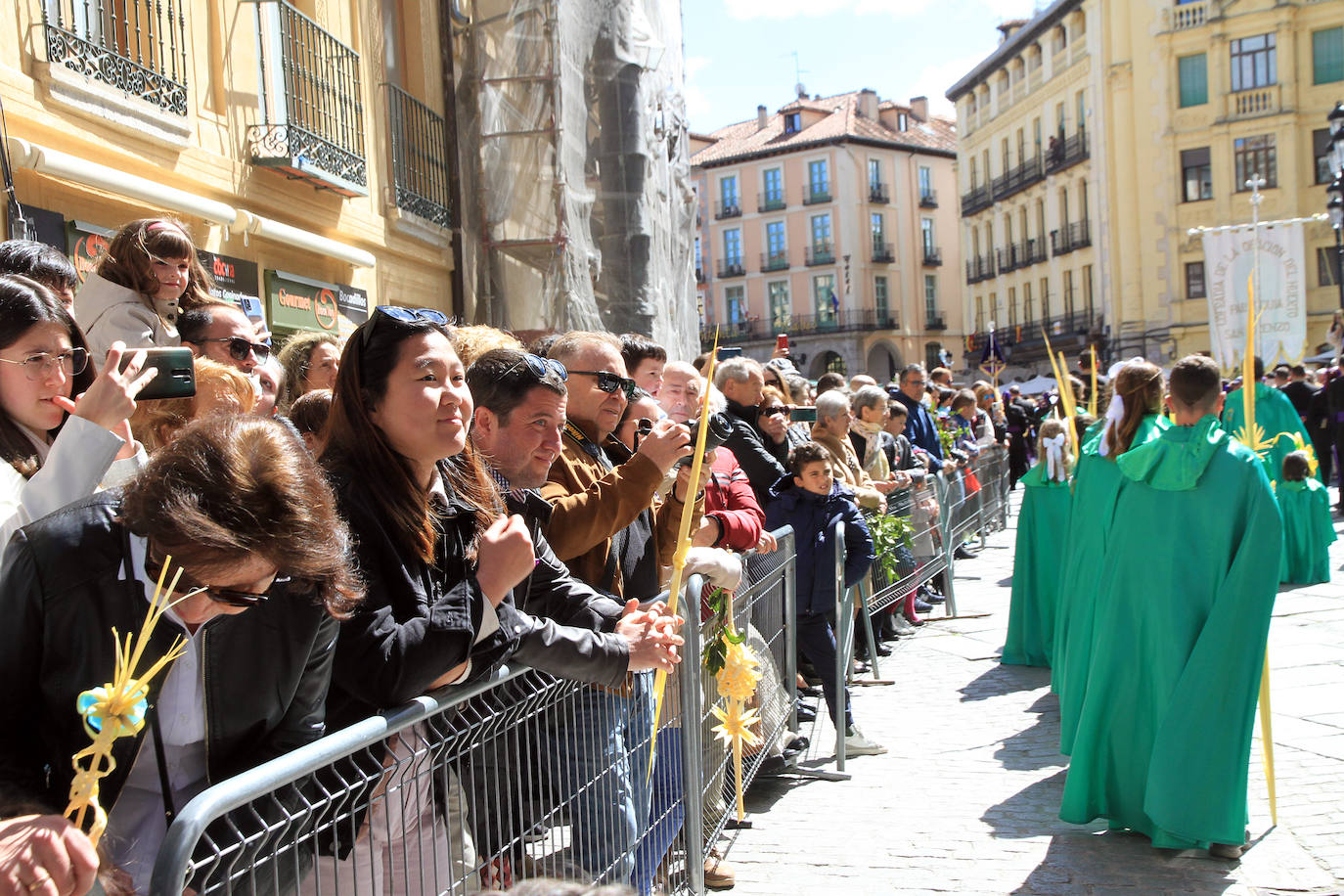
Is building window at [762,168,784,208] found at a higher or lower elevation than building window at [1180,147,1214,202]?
higher

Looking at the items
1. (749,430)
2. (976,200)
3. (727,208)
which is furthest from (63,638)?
(727,208)

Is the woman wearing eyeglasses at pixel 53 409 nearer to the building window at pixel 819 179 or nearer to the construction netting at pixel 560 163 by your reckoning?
the construction netting at pixel 560 163

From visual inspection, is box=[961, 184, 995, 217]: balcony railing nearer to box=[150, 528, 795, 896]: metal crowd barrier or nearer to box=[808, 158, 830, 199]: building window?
box=[808, 158, 830, 199]: building window

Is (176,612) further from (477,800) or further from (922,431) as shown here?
(922,431)

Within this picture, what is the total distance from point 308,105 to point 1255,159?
3747 cm

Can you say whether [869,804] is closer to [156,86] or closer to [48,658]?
[48,658]

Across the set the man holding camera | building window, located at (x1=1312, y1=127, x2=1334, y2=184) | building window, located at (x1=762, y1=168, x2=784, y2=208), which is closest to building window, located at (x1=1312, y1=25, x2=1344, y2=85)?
building window, located at (x1=1312, y1=127, x2=1334, y2=184)

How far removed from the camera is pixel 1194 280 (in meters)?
40.4

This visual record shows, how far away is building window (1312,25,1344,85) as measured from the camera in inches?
1517

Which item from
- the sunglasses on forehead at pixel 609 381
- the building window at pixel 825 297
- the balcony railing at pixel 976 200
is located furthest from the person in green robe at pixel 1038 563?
the building window at pixel 825 297

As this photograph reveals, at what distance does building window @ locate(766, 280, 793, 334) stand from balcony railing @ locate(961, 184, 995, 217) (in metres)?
11.6

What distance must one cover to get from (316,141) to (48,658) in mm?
7980

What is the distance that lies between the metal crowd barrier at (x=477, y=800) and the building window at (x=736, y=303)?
62510 mm

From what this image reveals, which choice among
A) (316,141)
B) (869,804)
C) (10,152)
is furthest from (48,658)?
(316,141)
